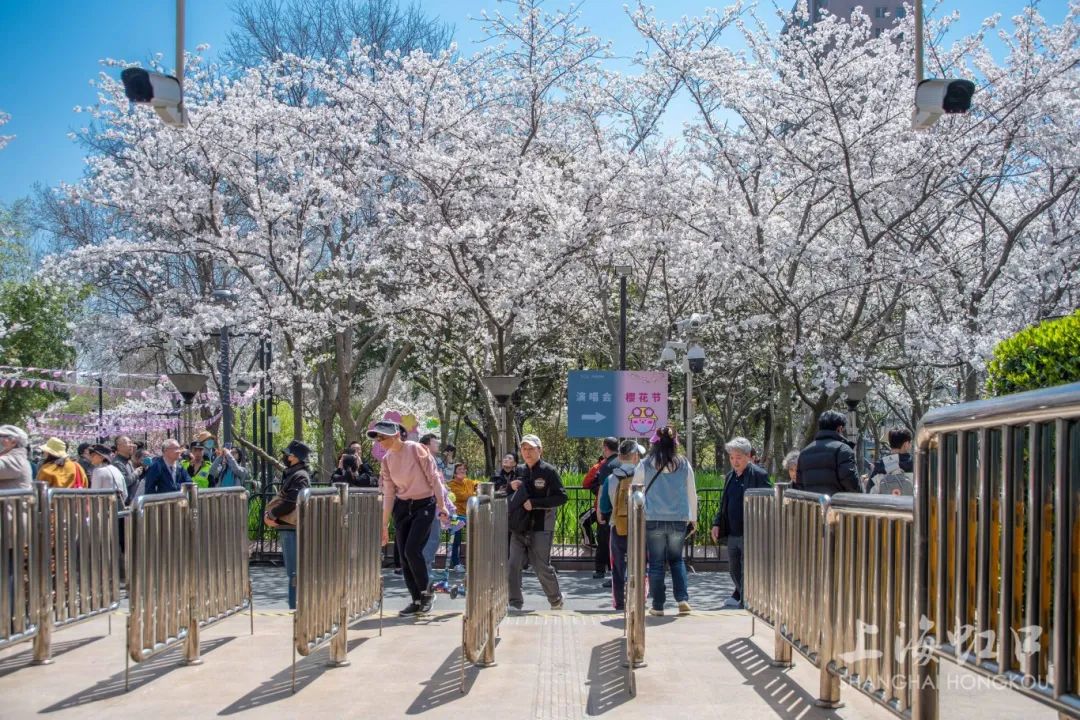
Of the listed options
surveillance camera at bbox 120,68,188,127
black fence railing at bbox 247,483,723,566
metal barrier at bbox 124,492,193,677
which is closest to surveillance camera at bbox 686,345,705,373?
black fence railing at bbox 247,483,723,566

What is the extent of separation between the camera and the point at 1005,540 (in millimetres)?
3475

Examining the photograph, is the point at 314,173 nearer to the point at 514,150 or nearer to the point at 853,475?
the point at 514,150

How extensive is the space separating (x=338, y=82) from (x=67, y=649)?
1752 cm

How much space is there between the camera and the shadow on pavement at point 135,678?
6445 millimetres

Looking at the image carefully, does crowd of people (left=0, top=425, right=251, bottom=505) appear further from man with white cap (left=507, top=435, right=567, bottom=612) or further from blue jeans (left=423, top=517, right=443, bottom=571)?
man with white cap (left=507, top=435, right=567, bottom=612)

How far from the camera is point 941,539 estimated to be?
155 inches

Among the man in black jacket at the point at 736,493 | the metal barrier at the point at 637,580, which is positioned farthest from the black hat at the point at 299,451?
the man in black jacket at the point at 736,493

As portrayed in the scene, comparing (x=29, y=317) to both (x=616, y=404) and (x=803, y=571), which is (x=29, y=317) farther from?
(x=803, y=571)

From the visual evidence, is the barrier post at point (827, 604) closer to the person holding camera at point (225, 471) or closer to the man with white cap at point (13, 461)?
the man with white cap at point (13, 461)

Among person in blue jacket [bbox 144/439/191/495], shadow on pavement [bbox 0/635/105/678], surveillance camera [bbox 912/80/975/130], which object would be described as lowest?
shadow on pavement [bbox 0/635/105/678]

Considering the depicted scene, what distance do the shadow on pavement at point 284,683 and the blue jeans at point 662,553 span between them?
9.62 ft

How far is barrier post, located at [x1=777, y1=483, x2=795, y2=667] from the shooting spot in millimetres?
7086

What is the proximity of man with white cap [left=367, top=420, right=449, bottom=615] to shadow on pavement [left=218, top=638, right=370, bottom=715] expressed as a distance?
5.29 feet

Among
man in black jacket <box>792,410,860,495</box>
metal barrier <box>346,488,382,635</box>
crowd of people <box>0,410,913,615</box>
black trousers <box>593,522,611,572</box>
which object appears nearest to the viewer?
metal barrier <box>346,488,382,635</box>
